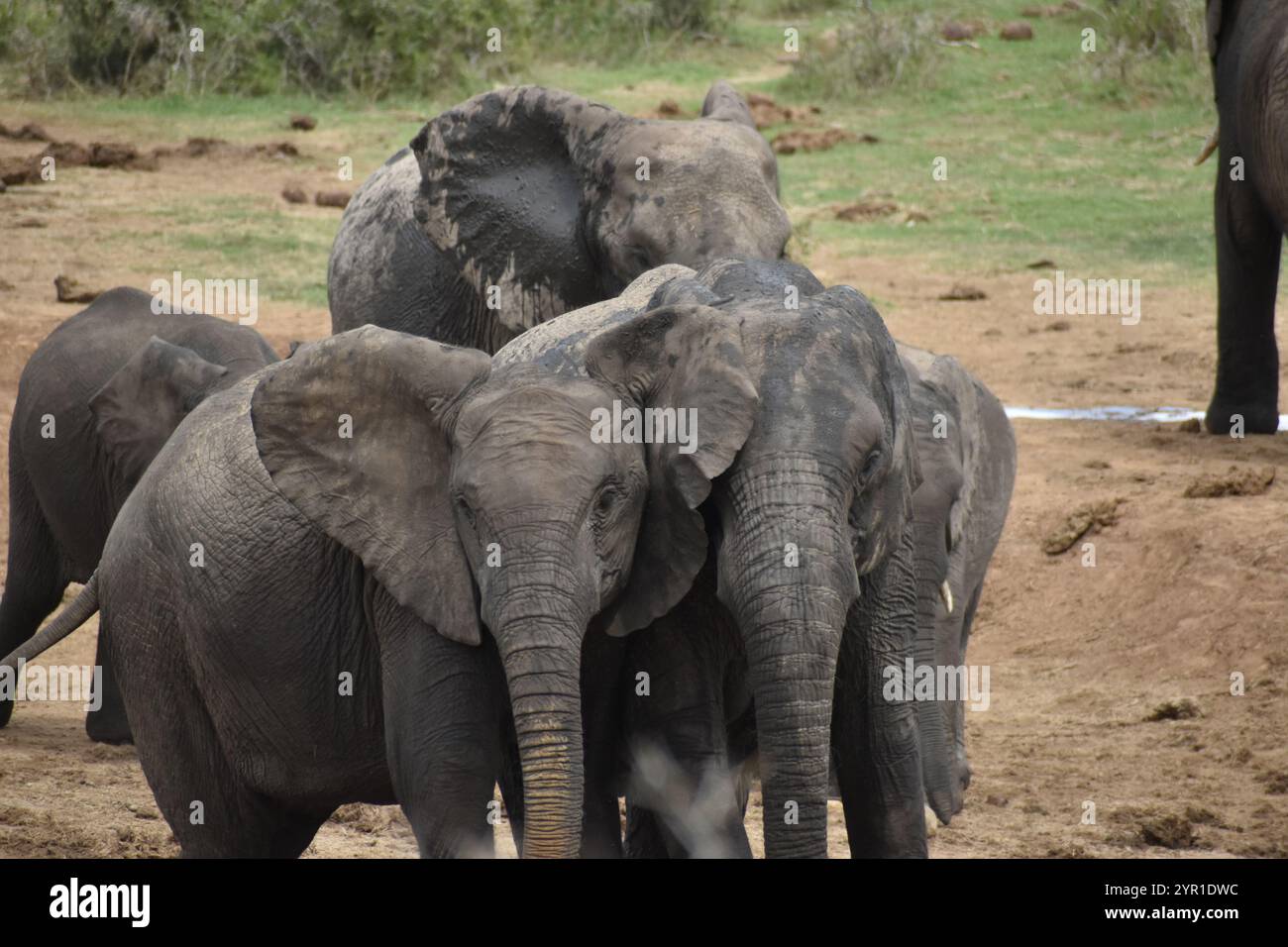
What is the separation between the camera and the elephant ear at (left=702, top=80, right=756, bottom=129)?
702cm

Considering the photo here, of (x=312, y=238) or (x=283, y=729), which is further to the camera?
(x=312, y=238)

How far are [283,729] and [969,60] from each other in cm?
1630

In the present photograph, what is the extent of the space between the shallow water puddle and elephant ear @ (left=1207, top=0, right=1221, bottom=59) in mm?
1637

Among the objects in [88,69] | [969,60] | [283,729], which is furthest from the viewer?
[969,60]

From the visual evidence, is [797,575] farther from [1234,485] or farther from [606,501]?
[1234,485]

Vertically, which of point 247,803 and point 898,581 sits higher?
point 898,581

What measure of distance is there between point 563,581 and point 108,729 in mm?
3331

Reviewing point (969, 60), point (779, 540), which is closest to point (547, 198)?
point (779, 540)

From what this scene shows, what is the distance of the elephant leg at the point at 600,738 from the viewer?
424 cm

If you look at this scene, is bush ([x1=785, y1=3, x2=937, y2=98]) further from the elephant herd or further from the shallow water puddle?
the elephant herd

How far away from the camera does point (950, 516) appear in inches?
202

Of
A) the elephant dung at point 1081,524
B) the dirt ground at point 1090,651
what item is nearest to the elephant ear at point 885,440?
the dirt ground at point 1090,651

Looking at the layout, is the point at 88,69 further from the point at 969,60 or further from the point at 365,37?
the point at 969,60

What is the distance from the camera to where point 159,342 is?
5934mm
